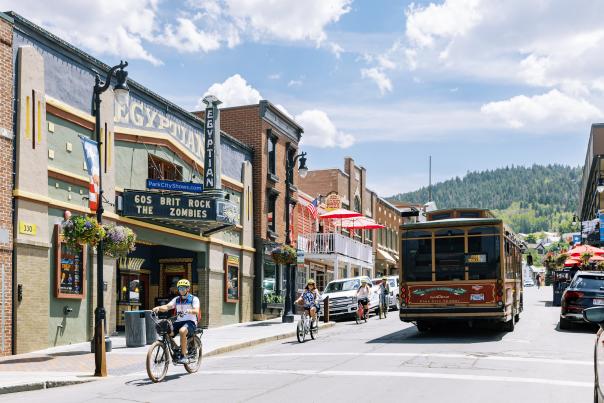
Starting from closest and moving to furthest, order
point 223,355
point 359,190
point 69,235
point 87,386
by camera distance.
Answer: point 87,386 → point 69,235 → point 223,355 → point 359,190

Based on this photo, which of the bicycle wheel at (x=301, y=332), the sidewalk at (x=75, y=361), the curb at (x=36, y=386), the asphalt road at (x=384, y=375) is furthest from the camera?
the bicycle wheel at (x=301, y=332)

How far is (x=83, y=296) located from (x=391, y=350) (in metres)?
8.59

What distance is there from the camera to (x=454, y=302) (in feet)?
61.2

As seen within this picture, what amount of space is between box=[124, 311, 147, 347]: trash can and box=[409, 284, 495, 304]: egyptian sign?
273 inches

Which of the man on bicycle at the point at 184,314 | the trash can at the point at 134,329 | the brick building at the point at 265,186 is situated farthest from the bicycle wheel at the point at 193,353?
the brick building at the point at 265,186

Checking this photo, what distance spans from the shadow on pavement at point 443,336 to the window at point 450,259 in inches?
61.3

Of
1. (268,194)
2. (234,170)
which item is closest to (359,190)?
(268,194)

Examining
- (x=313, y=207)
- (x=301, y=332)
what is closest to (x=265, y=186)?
(x=313, y=207)

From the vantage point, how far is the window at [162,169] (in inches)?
966

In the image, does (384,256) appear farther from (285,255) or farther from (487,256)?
(487,256)

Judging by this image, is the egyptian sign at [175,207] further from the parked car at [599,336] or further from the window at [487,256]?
the parked car at [599,336]

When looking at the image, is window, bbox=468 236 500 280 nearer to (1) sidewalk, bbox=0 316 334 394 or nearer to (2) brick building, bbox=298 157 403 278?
(1) sidewalk, bbox=0 316 334 394

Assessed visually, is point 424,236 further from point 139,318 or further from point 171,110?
point 171,110

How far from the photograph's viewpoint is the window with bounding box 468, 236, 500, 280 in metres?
18.4
